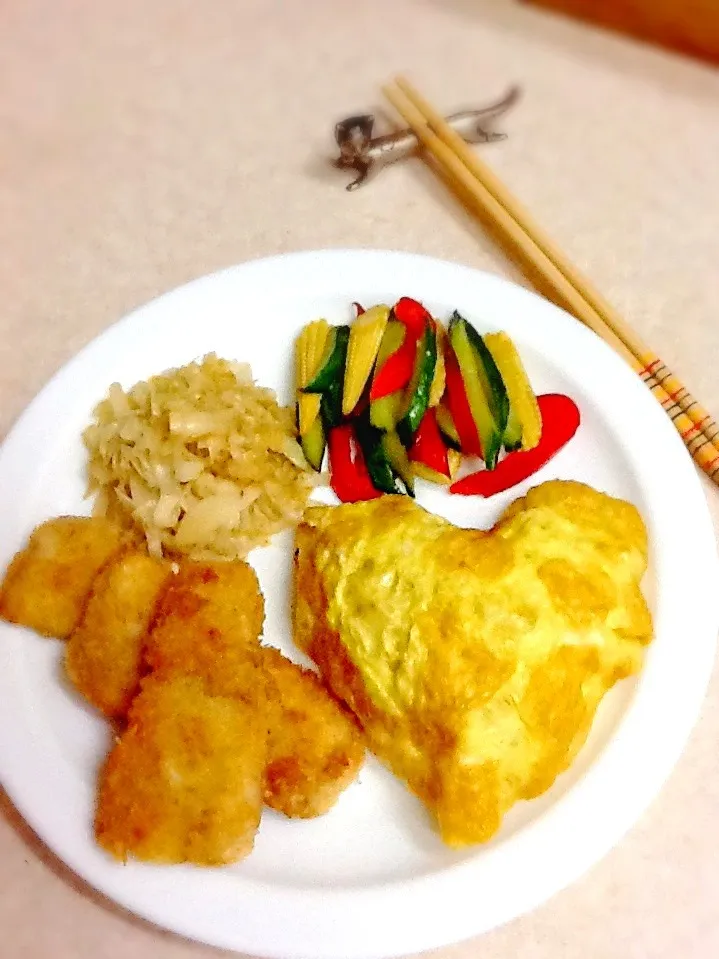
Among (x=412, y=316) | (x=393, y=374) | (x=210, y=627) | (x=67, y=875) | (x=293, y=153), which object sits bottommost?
(x=67, y=875)

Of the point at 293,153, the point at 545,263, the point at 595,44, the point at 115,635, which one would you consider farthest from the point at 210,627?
the point at 595,44

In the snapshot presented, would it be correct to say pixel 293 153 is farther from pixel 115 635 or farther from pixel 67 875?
pixel 67 875

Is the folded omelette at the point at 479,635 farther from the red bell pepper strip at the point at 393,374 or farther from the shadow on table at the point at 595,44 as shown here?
the shadow on table at the point at 595,44

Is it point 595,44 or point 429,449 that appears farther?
point 595,44

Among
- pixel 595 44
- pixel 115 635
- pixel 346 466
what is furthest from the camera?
pixel 595 44

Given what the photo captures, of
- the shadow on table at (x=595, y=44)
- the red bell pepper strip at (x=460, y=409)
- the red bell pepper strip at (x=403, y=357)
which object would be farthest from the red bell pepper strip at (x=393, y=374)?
the shadow on table at (x=595, y=44)

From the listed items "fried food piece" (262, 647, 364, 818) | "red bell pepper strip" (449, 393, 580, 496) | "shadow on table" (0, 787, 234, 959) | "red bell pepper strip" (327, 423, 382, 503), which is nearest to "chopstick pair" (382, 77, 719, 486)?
"red bell pepper strip" (449, 393, 580, 496)

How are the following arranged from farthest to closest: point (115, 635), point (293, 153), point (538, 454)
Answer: point (293, 153) → point (538, 454) → point (115, 635)
